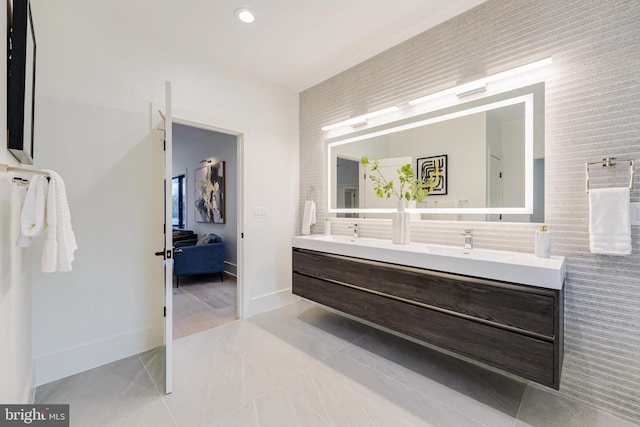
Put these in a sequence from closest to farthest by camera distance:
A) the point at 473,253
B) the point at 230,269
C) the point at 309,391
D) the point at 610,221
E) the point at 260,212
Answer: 1. the point at 610,221
2. the point at 309,391
3. the point at 473,253
4. the point at 260,212
5. the point at 230,269

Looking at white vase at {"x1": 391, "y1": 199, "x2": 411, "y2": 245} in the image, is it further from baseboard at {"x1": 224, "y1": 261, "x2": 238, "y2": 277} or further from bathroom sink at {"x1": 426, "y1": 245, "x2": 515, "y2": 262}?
baseboard at {"x1": 224, "y1": 261, "x2": 238, "y2": 277}

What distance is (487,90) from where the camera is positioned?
6.72 ft

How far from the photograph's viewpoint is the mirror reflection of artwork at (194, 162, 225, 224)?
16.5ft

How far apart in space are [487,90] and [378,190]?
121cm

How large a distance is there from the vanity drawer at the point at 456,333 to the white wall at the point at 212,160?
9.70ft

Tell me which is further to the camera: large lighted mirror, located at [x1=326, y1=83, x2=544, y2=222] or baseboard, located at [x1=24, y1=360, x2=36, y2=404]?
large lighted mirror, located at [x1=326, y1=83, x2=544, y2=222]

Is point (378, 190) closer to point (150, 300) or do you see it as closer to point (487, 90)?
point (487, 90)

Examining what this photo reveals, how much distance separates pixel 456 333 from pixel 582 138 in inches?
56.1

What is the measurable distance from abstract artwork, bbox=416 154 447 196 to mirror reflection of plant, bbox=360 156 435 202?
0.03 meters

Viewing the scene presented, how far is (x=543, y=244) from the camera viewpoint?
5.51 feet

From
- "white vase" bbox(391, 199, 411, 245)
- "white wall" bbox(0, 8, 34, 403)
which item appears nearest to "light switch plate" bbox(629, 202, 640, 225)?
"white vase" bbox(391, 199, 411, 245)

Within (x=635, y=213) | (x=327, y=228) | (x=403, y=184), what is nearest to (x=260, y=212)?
(x=327, y=228)

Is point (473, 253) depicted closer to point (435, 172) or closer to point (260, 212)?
point (435, 172)

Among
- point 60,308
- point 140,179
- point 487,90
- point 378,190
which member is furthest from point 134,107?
point 487,90
